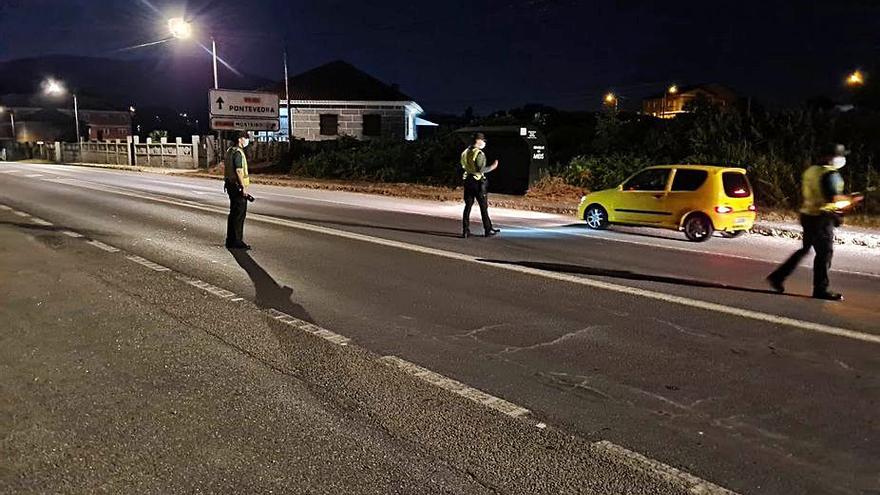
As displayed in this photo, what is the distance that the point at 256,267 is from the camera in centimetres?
898

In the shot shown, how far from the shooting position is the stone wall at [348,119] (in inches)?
1644

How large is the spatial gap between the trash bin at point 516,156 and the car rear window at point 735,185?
9040mm

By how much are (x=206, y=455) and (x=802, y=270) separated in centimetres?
817

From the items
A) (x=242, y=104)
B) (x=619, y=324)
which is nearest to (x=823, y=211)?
(x=619, y=324)

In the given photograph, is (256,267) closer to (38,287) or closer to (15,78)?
(38,287)

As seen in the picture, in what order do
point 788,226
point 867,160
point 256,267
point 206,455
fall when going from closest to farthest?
point 206,455
point 256,267
point 788,226
point 867,160

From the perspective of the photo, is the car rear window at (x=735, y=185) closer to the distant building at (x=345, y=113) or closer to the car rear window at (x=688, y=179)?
the car rear window at (x=688, y=179)

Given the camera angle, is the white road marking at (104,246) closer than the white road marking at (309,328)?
No

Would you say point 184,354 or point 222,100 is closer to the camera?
point 184,354

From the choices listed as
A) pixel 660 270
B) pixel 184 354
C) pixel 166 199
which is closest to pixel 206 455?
pixel 184 354

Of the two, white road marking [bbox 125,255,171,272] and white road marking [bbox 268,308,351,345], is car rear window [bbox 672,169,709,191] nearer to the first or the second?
white road marking [bbox 268,308,351,345]

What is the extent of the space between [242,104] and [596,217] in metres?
25.6

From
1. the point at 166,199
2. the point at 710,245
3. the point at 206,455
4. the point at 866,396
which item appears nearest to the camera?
the point at 206,455

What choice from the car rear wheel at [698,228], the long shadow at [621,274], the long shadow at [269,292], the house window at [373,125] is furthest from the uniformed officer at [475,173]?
the house window at [373,125]
